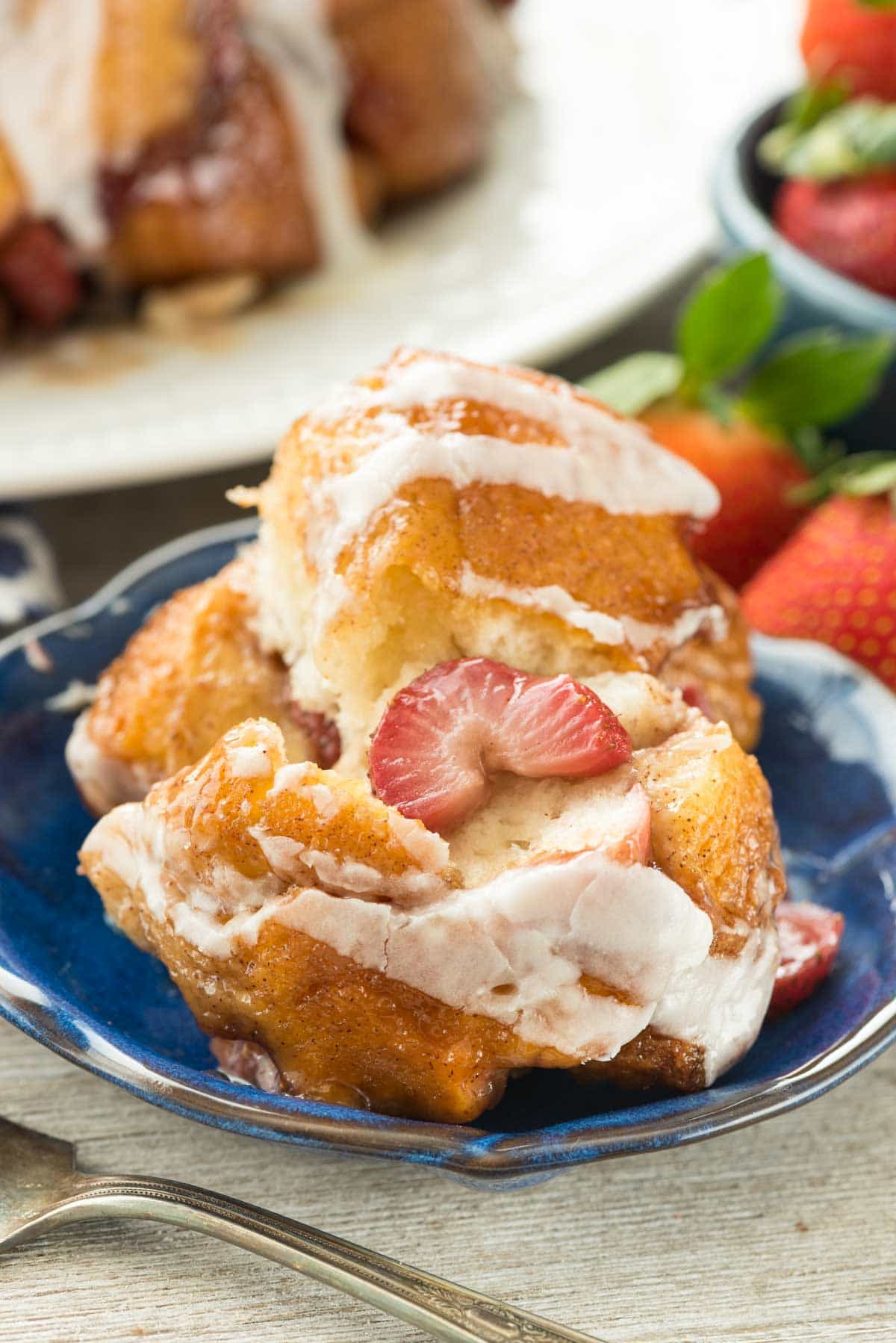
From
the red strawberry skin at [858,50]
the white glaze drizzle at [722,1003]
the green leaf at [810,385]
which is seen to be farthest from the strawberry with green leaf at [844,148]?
the white glaze drizzle at [722,1003]

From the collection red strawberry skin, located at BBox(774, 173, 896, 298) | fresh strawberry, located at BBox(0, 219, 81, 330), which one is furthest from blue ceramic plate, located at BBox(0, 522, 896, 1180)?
fresh strawberry, located at BBox(0, 219, 81, 330)

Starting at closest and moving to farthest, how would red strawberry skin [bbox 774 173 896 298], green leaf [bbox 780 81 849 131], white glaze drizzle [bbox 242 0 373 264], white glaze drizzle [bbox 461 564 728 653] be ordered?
white glaze drizzle [bbox 461 564 728 653]
red strawberry skin [bbox 774 173 896 298]
green leaf [bbox 780 81 849 131]
white glaze drizzle [bbox 242 0 373 264]

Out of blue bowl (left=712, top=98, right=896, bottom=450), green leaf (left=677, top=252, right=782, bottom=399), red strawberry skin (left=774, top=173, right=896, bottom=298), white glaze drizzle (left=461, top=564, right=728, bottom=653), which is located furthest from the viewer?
red strawberry skin (left=774, top=173, right=896, bottom=298)

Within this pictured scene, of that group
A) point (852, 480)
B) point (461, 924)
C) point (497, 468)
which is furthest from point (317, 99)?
point (461, 924)

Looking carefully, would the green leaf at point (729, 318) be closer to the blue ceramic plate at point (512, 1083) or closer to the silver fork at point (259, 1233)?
the blue ceramic plate at point (512, 1083)

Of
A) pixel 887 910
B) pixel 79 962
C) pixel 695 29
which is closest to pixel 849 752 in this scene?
pixel 887 910

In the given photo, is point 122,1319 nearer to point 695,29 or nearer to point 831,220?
point 831,220

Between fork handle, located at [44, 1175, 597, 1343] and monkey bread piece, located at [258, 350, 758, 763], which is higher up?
monkey bread piece, located at [258, 350, 758, 763]

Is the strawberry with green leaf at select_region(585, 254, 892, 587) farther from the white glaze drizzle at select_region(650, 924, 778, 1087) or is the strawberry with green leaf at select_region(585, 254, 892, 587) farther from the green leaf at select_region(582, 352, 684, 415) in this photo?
the white glaze drizzle at select_region(650, 924, 778, 1087)

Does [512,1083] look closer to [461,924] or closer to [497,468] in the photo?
[461,924]
